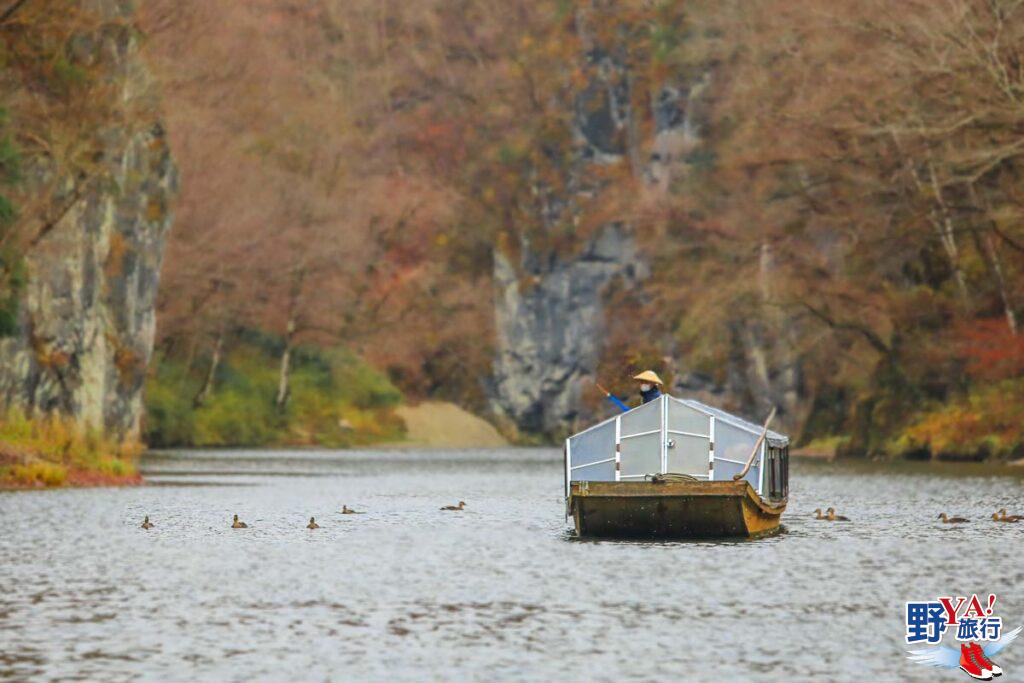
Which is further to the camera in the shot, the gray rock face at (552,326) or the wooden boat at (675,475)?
the gray rock face at (552,326)

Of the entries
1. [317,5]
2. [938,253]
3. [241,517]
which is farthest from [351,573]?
[317,5]

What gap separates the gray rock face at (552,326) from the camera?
4870 inches

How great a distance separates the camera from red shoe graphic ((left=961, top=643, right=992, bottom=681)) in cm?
1905

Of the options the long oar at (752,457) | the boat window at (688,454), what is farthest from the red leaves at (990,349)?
the boat window at (688,454)

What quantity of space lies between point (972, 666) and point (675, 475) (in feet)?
55.0

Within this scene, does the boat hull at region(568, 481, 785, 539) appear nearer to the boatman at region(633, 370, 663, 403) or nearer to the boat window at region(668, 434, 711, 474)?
the boat window at region(668, 434, 711, 474)

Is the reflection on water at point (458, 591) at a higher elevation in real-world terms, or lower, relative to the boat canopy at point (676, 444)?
lower

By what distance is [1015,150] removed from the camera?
6056 centimetres

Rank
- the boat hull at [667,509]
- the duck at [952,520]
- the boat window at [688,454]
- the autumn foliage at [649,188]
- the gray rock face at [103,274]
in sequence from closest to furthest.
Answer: the boat hull at [667,509], the boat window at [688,454], the duck at [952,520], the gray rock face at [103,274], the autumn foliage at [649,188]

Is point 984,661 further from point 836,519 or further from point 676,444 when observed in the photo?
point 836,519

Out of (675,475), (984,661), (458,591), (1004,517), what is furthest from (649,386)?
(984,661)

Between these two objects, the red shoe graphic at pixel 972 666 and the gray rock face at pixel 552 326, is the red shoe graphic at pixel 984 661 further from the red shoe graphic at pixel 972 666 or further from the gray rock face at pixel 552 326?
the gray rock face at pixel 552 326

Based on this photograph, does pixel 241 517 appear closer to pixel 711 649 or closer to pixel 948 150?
pixel 711 649

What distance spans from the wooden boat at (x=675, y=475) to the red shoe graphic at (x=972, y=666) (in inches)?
555
